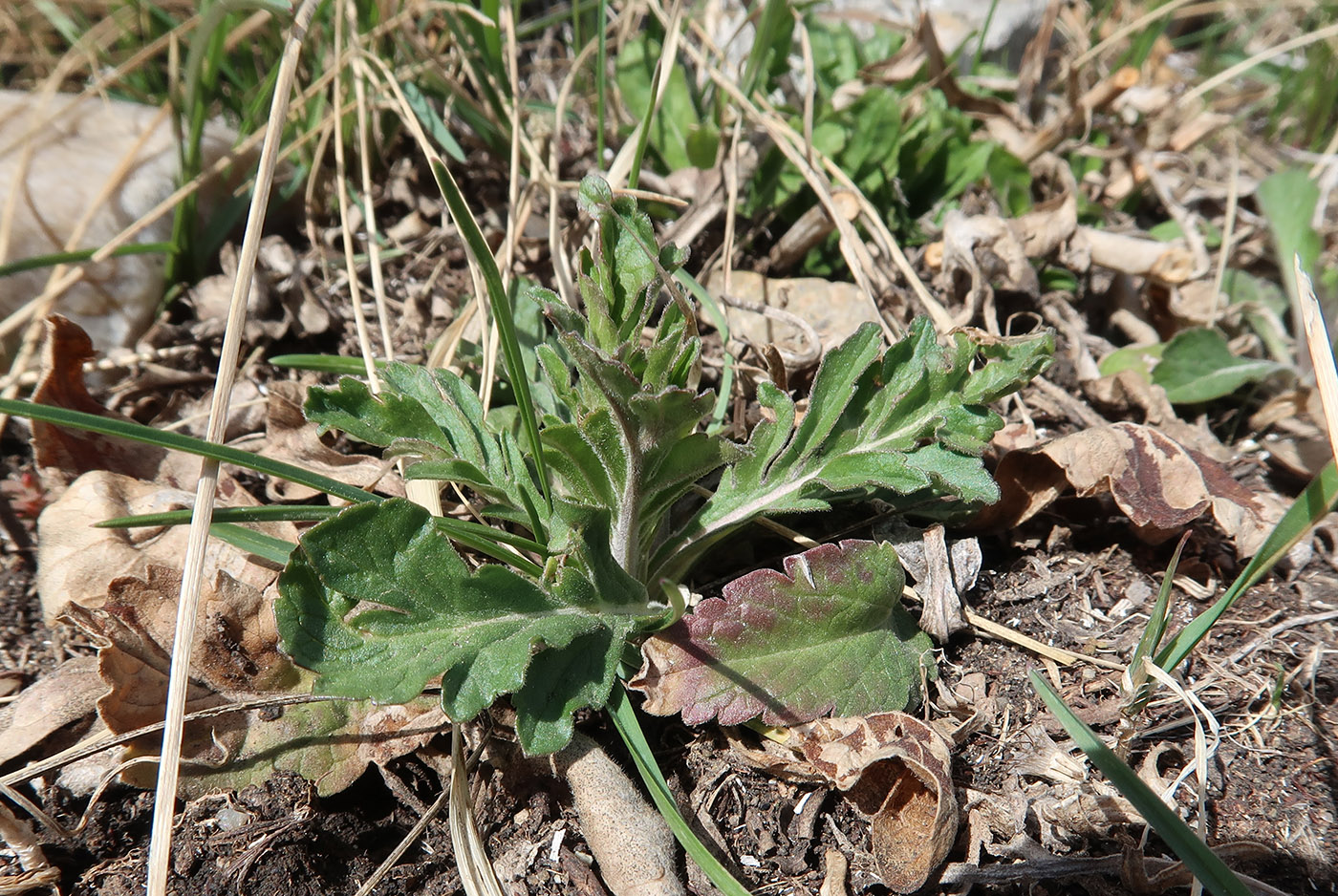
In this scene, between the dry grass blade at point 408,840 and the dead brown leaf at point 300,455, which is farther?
the dead brown leaf at point 300,455

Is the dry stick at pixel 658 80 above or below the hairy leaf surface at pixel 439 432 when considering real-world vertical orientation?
above

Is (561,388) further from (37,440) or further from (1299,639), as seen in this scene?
(1299,639)

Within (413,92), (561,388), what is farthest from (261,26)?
(561,388)

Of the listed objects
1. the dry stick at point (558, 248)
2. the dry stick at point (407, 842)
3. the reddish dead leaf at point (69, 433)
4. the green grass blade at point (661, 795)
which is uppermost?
the dry stick at point (558, 248)

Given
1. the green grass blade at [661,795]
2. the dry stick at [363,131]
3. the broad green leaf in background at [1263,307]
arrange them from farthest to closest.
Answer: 1. the broad green leaf in background at [1263,307]
2. the dry stick at [363,131]
3. the green grass blade at [661,795]

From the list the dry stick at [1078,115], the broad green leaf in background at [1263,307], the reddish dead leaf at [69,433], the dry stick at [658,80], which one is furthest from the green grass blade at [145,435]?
the broad green leaf in background at [1263,307]

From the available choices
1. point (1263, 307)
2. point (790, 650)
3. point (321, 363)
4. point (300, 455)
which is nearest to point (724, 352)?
point (790, 650)

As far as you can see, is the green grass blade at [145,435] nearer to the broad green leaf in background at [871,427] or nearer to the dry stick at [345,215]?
the dry stick at [345,215]

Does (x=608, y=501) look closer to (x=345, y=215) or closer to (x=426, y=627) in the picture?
(x=426, y=627)

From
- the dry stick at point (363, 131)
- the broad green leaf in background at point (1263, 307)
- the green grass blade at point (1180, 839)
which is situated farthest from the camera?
the broad green leaf in background at point (1263, 307)
